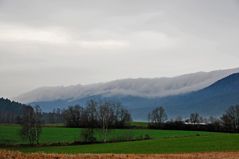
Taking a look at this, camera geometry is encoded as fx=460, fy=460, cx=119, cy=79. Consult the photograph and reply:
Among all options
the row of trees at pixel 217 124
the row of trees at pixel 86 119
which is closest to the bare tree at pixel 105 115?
the row of trees at pixel 86 119

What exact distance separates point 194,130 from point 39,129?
1653 inches

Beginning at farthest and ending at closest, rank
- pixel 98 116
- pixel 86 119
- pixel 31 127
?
1. pixel 86 119
2. pixel 98 116
3. pixel 31 127

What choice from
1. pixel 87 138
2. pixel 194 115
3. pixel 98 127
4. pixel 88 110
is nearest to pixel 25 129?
pixel 87 138

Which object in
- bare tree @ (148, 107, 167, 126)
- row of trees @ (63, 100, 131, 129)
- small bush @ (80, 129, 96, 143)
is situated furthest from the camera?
bare tree @ (148, 107, 167, 126)

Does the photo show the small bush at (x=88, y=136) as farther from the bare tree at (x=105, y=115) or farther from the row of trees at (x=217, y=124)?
the row of trees at (x=217, y=124)

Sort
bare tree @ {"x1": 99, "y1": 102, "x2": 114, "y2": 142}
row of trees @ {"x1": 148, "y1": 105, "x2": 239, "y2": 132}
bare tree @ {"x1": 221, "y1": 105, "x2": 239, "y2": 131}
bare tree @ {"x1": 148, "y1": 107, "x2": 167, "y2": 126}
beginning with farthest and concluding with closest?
1. bare tree @ {"x1": 148, "y1": 107, "x2": 167, "y2": 126}
2. bare tree @ {"x1": 221, "y1": 105, "x2": 239, "y2": 131}
3. row of trees @ {"x1": 148, "y1": 105, "x2": 239, "y2": 132}
4. bare tree @ {"x1": 99, "y1": 102, "x2": 114, "y2": 142}

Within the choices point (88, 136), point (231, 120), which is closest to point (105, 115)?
point (88, 136)

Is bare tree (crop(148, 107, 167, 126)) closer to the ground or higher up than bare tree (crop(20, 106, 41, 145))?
higher up

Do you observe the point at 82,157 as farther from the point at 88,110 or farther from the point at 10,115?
the point at 10,115

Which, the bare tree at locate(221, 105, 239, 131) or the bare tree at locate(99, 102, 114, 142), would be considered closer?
the bare tree at locate(99, 102, 114, 142)

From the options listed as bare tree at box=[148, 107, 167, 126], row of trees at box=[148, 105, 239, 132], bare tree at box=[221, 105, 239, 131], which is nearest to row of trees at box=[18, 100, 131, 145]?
row of trees at box=[148, 105, 239, 132]

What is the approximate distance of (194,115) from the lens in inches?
5999

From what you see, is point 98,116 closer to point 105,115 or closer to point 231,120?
point 105,115

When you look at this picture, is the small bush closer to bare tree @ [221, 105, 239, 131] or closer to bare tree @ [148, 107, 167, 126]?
bare tree @ [221, 105, 239, 131]
